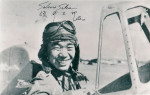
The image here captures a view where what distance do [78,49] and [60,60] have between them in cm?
7

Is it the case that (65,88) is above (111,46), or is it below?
below

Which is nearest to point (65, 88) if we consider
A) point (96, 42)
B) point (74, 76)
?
point (74, 76)

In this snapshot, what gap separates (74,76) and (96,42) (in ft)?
0.47

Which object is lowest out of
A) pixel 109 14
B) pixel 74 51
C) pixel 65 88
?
pixel 65 88

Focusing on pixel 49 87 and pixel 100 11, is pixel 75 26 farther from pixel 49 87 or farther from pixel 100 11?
pixel 49 87

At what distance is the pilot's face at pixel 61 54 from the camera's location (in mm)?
824

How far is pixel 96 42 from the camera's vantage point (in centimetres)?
83
